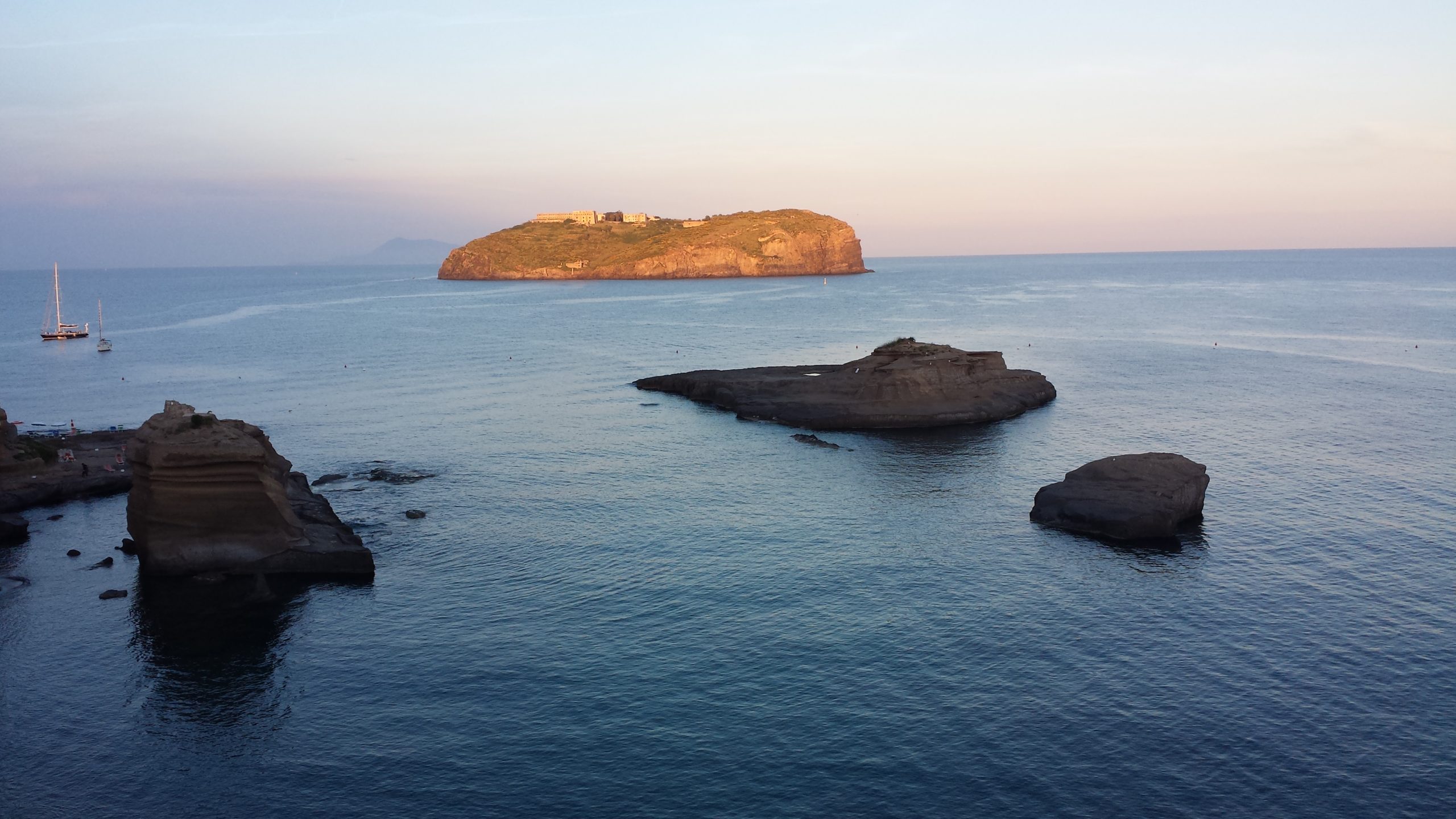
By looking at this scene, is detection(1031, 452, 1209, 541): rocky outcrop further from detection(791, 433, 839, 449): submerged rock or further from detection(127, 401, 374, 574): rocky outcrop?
detection(127, 401, 374, 574): rocky outcrop

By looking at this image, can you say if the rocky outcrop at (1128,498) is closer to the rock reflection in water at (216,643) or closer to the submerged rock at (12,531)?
the rock reflection in water at (216,643)

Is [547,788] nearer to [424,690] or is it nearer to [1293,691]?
[424,690]

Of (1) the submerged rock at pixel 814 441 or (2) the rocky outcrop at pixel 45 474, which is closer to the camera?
(2) the rocky outcrop at pixel 45 474

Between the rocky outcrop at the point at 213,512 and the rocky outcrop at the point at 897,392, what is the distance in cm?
5823

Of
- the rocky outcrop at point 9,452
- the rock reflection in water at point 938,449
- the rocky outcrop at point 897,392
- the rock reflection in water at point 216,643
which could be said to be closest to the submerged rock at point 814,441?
the rock reflection in water at point 938,449

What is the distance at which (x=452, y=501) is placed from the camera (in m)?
76.6

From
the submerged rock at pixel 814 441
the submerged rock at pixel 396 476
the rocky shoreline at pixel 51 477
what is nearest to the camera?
the rocky shoreline at pixel 51 477

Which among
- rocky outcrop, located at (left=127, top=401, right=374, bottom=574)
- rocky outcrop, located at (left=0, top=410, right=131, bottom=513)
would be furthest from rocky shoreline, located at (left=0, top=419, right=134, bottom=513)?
rocky outcrop, located at (left=127, top=401, right=374, bottom=574)

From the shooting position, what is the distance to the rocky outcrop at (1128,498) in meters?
67.4

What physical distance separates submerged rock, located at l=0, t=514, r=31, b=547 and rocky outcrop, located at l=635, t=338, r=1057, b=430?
223ft

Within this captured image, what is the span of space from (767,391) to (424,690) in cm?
7586

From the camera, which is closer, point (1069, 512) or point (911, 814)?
point (911, 814)

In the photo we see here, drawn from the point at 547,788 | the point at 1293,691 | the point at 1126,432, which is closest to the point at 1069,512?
the point at 1293,691

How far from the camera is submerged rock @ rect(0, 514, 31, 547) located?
6675cm
